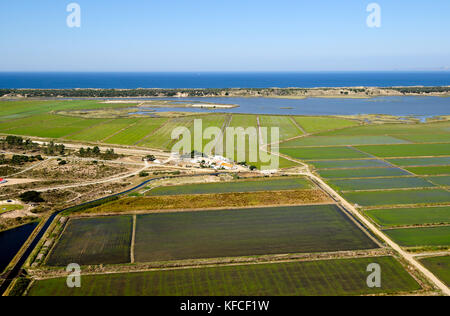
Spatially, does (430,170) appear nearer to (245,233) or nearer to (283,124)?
(245,233)

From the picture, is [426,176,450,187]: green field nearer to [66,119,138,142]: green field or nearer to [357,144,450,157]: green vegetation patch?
[357,144,450,157]: green vegetation patch

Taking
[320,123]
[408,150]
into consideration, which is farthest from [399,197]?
[320,123]

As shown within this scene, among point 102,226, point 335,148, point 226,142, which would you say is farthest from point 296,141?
point 102,226

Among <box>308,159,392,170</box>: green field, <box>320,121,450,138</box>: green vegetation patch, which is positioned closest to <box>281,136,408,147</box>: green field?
<box>320,121,450,138</box>: green vegetation patch

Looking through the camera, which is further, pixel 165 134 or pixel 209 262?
pixel 165 134

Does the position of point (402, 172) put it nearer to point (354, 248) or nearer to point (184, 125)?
point (354, 248)

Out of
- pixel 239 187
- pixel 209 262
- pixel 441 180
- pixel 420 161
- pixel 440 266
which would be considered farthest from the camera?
pixel 420 161
